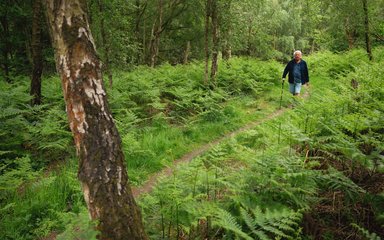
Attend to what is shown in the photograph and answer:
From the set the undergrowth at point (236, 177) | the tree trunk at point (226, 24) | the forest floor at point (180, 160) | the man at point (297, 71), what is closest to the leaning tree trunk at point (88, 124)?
the undergrowth at point (236, 177)

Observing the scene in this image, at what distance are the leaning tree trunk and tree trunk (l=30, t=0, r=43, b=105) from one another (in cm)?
695

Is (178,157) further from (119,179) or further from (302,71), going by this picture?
(302,71)

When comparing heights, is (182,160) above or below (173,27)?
below

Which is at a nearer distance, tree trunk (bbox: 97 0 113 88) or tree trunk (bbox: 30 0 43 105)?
tree trunk (bbox: 30 0 43 105)

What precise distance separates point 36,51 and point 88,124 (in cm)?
758

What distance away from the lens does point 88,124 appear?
3.24 metres

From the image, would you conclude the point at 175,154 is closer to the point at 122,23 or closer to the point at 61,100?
the point at 61,100

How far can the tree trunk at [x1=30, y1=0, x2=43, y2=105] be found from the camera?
920 cm

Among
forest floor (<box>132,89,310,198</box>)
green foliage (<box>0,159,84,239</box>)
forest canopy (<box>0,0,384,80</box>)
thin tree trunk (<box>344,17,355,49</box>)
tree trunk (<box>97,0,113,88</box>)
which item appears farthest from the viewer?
thin tree trunk (<box>344,17,355,49</box>)

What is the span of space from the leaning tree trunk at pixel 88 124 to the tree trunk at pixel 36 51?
6949mm

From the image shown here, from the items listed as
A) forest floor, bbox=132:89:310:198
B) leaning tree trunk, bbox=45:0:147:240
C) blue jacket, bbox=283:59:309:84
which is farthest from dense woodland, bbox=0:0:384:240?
blue jacket, bbox=283:59:309:84

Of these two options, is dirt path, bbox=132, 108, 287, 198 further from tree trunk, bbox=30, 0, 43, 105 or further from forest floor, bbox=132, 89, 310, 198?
tree trunk, bbox=30, 0, 43, 105

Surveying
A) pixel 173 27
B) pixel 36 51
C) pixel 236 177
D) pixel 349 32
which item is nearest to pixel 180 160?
pixel 236 177

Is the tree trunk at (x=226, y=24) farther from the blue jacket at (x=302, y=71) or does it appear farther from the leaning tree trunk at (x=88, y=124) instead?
the leaning tree trunk at (x=88, y=124)
